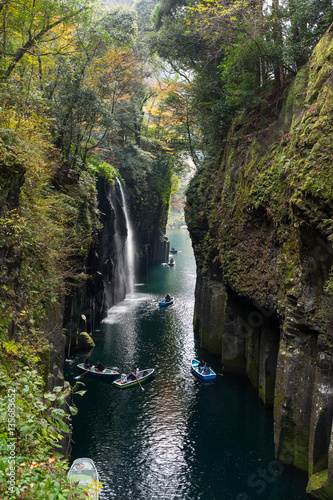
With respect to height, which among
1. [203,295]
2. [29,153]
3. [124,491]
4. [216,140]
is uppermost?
[216,140]

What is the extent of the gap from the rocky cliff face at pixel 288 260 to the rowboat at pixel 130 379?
5030mm

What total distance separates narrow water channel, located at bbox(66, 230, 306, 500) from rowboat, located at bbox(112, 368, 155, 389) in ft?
1.10

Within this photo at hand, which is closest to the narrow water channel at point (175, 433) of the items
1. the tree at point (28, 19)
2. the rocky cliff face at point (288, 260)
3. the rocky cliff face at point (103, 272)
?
the rocky cliff face at point (288, 260)

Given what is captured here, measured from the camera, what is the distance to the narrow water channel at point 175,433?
13.4 meters

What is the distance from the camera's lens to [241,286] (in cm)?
1931

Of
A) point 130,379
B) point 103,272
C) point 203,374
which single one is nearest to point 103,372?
point 130,379

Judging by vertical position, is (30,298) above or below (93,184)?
below

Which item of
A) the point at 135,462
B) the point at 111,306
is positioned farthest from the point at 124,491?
the point at 111,306

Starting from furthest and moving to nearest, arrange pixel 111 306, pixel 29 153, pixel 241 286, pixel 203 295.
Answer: pixel 111 306 → pixel 203 295 → pixel 241 286 → pixel 29 153

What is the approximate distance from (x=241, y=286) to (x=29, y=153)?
12278 mm

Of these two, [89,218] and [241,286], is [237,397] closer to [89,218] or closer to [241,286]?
[241,286]

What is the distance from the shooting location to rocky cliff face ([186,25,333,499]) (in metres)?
12.1

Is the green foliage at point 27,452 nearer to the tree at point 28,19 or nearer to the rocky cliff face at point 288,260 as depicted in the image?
the rocky cliff face at point 288,260

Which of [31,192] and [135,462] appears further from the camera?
[135,462]
